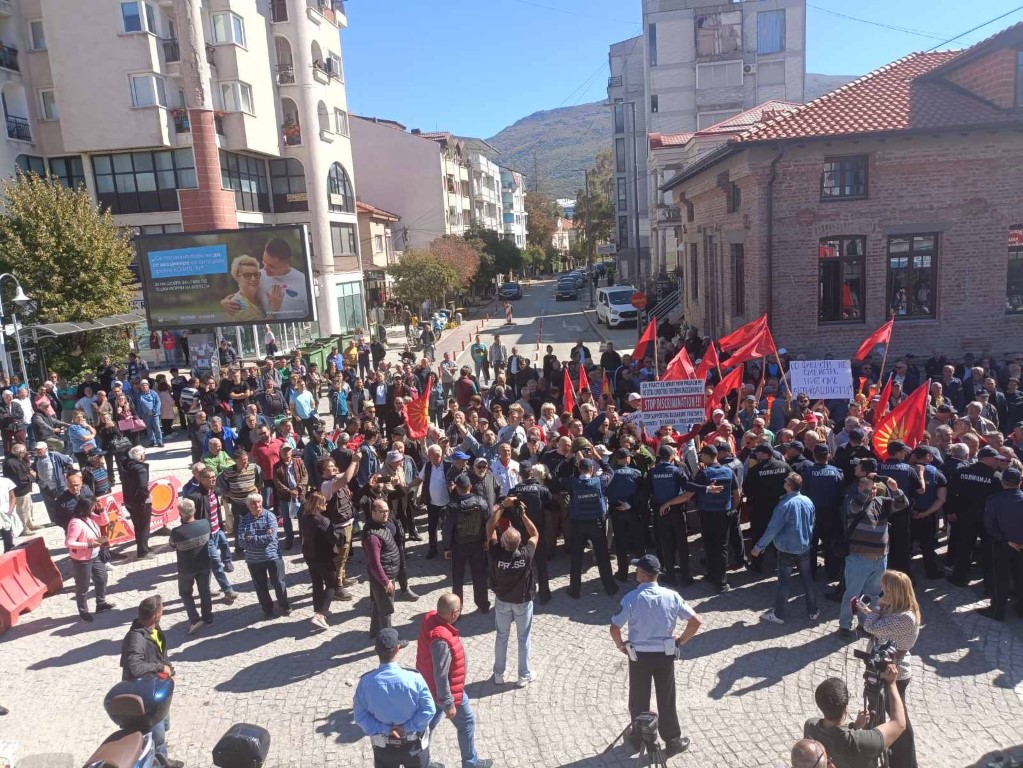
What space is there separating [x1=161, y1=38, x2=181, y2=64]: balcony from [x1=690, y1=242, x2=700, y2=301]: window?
70.8 ft

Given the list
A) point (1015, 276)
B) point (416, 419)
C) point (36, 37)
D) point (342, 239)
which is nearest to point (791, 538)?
point (416, 419)

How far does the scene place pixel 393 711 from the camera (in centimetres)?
470

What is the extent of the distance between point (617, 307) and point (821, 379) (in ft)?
73.9

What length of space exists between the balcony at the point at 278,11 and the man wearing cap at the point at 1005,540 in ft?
113

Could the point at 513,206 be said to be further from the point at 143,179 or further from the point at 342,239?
the point at 143,179

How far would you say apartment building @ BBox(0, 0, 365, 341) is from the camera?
28.4m

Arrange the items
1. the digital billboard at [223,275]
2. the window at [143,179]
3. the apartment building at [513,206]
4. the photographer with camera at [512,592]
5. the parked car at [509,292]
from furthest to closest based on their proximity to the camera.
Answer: the apartment building at [513,206]
the parked car at [509,292]
the window at [143,179]
the digital billboard at [223,275]
the photographer with camera at [512,592]

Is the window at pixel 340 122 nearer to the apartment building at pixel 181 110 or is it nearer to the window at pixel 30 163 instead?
the apartment building at pixel 181 110

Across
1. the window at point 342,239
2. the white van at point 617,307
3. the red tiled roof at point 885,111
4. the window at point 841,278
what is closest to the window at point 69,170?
the window at point 342,239

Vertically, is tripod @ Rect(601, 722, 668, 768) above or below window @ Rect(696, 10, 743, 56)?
below

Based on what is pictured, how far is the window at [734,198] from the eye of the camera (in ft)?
64.3

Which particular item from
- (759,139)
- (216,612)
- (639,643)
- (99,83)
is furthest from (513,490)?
(99,83)

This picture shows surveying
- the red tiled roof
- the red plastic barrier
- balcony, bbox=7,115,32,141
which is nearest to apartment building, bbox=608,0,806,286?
the red tiled roof

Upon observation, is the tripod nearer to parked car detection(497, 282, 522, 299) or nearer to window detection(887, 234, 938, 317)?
window detection(887, 234, 938, 317)
